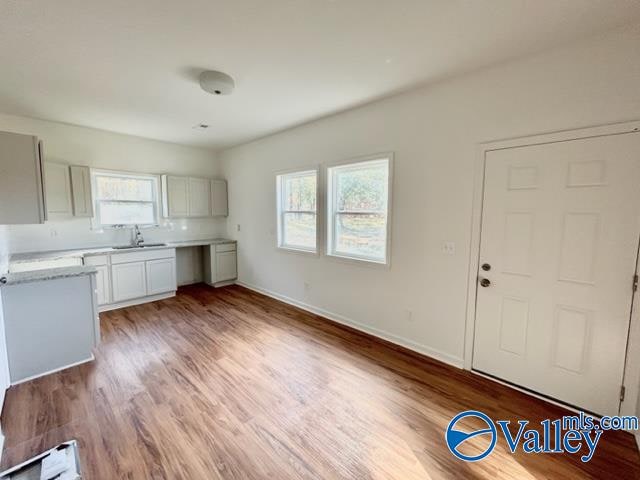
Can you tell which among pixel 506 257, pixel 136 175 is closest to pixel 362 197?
pixel 506 257

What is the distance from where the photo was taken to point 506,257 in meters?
2.26

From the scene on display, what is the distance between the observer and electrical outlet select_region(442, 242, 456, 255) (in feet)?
8.32

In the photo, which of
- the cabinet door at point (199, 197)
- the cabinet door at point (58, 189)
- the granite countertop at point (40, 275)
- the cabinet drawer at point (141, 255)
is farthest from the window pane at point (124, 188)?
the granite countertop at point (40, 275)

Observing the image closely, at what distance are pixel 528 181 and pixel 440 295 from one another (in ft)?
4.02

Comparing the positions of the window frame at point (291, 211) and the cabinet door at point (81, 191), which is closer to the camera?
the window frame at point (291, 211)

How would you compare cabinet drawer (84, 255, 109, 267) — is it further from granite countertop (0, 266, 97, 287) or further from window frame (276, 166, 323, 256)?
window frame (276, 166, 323, 256)

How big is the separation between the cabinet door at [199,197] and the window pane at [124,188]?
2.17 feet

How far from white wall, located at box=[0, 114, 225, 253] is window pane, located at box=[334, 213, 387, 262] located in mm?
3281

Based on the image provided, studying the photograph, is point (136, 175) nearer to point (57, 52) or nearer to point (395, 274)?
point (57, 52)

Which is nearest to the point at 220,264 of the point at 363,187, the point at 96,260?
the point at 96,260

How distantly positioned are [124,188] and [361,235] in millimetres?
4028

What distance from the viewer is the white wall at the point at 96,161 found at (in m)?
3.69

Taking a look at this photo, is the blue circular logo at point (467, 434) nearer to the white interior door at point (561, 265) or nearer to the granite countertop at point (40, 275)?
the white interior door at point (561, 265)

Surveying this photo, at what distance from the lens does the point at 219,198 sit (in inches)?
212
